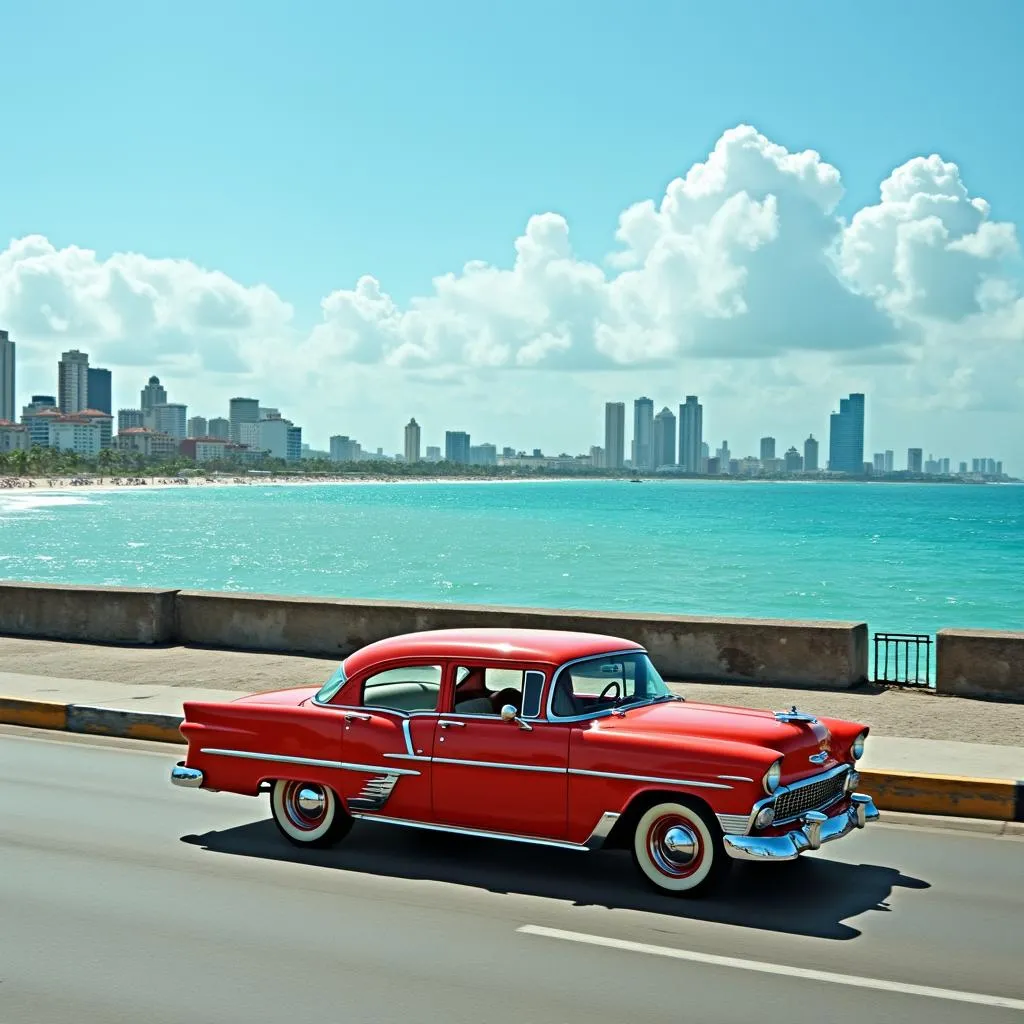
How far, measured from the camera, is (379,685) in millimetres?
8477

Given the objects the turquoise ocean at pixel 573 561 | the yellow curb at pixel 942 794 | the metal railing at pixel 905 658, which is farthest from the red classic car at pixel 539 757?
the turquoise ocean at pixel 573 561

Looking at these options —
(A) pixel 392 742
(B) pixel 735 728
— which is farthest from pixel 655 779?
(A) pixel 392 742

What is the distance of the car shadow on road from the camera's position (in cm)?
718

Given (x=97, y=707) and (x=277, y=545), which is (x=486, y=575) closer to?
(x=277, y=545)

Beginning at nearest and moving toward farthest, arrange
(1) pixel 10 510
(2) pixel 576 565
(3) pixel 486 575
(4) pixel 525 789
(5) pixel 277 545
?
(4) pixel 525 789 < (3) pixel 486 575 < (2) pixel 576 565 < (5) pixel 277 545 < (1) pixel 10 510

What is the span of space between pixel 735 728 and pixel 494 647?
1.55 metres

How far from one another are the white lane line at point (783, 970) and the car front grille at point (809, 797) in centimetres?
113

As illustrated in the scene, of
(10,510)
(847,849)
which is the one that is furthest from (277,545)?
(847,849)

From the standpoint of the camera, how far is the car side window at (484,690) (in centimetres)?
805

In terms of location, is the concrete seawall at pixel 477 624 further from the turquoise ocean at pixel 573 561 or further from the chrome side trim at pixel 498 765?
the turquoise ocean at pixel 573 561

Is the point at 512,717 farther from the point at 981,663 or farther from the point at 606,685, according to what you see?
the point at 981,663

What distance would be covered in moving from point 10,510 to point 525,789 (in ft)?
445

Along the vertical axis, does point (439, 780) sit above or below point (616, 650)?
below

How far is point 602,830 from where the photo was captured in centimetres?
752
